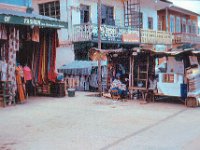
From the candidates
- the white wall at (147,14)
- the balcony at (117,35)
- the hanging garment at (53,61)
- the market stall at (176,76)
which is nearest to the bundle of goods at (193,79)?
the market stall at (176,76)

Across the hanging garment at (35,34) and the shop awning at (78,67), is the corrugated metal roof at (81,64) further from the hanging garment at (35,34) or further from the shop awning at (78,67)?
the hanging garment at (35,34)

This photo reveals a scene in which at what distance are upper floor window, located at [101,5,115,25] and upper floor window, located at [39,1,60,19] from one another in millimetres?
3096

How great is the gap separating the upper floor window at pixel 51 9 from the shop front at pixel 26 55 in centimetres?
531

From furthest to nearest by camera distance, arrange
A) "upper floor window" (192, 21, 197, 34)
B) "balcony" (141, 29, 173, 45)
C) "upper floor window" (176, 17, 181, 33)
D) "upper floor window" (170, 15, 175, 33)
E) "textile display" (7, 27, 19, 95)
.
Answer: "upper floor window" (192, 21, 197, 34) < "upper floor window" (176, 17, 181, 33) < "upper floor window" (170, 15, 175, 33) < "balcony" (141, 29, 173, 45) < "textile display" (7, 27, 19, 95)

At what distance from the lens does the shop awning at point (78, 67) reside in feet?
63.4

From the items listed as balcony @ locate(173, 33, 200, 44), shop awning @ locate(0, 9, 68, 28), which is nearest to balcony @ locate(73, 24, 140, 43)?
shop awning @ locate(0, 9, 68, 28)

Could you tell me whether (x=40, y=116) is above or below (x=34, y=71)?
below

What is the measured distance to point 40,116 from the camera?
37.8 ft

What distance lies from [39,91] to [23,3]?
13.4 feet

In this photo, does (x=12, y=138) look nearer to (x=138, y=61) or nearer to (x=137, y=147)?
(x=137, y=147)

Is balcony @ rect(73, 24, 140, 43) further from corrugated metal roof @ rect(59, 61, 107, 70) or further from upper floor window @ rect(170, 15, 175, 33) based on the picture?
upper floor window @ rect(170, 15, 175, 33)

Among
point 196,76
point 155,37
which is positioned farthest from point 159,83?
point 155,37

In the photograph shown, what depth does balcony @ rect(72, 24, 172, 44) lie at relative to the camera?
68.0 feet

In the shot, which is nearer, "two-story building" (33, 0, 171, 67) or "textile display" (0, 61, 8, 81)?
"textile display" (0, 61, 8, 81)
